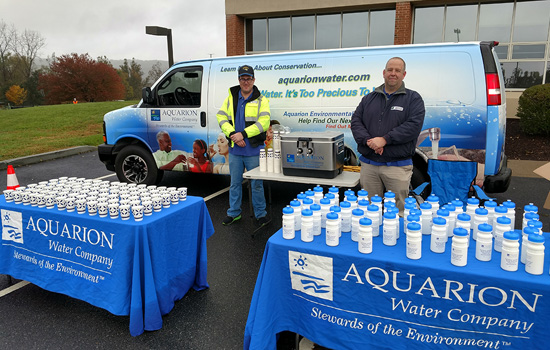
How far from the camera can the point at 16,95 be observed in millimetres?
48875

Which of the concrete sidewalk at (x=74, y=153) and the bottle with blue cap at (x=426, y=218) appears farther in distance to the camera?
the concrete sidewalk at (x=74, y=153)

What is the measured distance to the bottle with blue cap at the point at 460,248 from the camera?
1.89 metres

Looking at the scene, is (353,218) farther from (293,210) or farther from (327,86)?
(327,86)

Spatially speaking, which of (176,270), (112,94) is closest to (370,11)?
(176,270)

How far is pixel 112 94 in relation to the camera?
44.8 metres

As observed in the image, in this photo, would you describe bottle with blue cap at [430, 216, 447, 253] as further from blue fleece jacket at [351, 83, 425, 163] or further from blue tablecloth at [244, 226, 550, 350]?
blue fleece jacket at [351, 83, 425, 163]

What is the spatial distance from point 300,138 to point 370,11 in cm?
1170

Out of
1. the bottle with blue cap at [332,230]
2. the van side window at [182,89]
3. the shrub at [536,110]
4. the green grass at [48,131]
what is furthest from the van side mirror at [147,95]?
the shrub at [536,110]

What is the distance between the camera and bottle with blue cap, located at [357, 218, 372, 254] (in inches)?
82.1

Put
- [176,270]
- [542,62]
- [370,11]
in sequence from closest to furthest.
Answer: [176,270] → [542,62] → [370,11]

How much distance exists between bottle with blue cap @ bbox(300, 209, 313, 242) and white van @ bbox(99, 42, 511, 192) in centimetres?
311

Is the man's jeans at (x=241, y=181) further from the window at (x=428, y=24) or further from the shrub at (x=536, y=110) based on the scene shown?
the window at (x=428, y=24)

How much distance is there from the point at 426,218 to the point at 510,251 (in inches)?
20.2

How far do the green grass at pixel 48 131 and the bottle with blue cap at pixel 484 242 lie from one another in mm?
A: 11564
